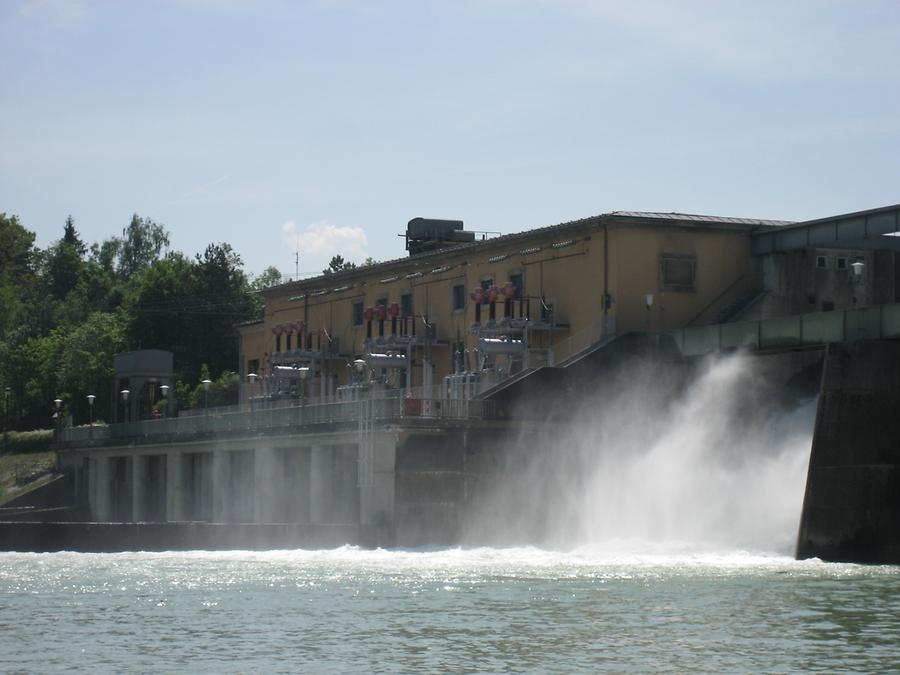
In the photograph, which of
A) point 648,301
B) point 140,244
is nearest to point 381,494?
point 648,301

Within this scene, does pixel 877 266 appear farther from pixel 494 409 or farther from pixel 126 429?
pixel 126 429

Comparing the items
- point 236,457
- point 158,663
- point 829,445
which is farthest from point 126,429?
point 158,663

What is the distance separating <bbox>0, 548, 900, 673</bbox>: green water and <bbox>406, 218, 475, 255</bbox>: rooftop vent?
35561mm

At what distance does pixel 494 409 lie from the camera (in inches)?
2281

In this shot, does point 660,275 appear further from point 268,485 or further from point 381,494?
point 268,485

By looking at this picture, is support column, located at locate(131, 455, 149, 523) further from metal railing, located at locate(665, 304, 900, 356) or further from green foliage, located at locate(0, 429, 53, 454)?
metal railing, located at locate(665, 304, 900, 356)

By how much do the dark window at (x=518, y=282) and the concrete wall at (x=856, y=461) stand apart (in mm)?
21478

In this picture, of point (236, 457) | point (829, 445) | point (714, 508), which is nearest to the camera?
point (829, 445)

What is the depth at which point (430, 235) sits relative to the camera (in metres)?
85.2

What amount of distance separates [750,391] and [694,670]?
31.2 m

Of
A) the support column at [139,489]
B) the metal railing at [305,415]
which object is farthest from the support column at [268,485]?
the support column at [139,489]

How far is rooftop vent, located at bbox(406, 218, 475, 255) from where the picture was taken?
84875mm

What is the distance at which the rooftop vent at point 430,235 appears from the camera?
84.9 m

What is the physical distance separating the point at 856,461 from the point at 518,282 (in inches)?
939
